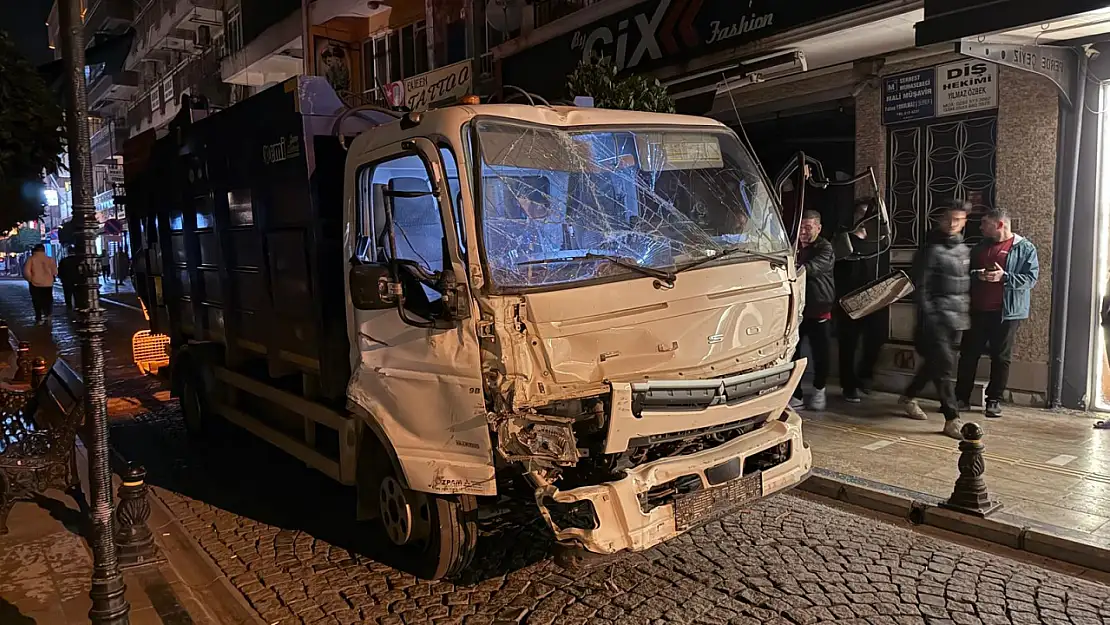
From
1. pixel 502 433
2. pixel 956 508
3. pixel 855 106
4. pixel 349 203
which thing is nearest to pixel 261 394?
pixel 349 203

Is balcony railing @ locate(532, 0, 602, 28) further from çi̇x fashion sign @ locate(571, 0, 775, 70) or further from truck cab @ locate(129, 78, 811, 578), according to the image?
truck cab @ locate(129, 78, 811, 578)

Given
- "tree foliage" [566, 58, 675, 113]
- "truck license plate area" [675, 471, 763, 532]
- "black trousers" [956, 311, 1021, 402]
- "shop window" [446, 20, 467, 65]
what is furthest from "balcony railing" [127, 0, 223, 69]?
"truck license plate area" [675, 471, 763, 532]

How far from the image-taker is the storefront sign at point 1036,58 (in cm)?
688

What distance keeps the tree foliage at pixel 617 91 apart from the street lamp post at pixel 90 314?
15.5ft

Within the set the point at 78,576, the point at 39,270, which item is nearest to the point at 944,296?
the point at 78,576

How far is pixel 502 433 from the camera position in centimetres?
392

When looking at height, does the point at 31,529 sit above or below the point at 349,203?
below

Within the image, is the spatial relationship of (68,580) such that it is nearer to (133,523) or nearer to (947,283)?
(133,523)

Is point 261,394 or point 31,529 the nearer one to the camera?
point 31,529

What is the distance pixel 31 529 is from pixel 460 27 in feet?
41.0

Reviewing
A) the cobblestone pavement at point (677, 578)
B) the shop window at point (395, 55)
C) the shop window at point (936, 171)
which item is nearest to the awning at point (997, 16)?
the shop window at point (936, 171)

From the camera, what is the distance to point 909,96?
8.55 m

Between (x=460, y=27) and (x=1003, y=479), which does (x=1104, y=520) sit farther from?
(x=460, y=27)

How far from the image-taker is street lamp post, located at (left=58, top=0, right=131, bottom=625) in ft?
12.0
